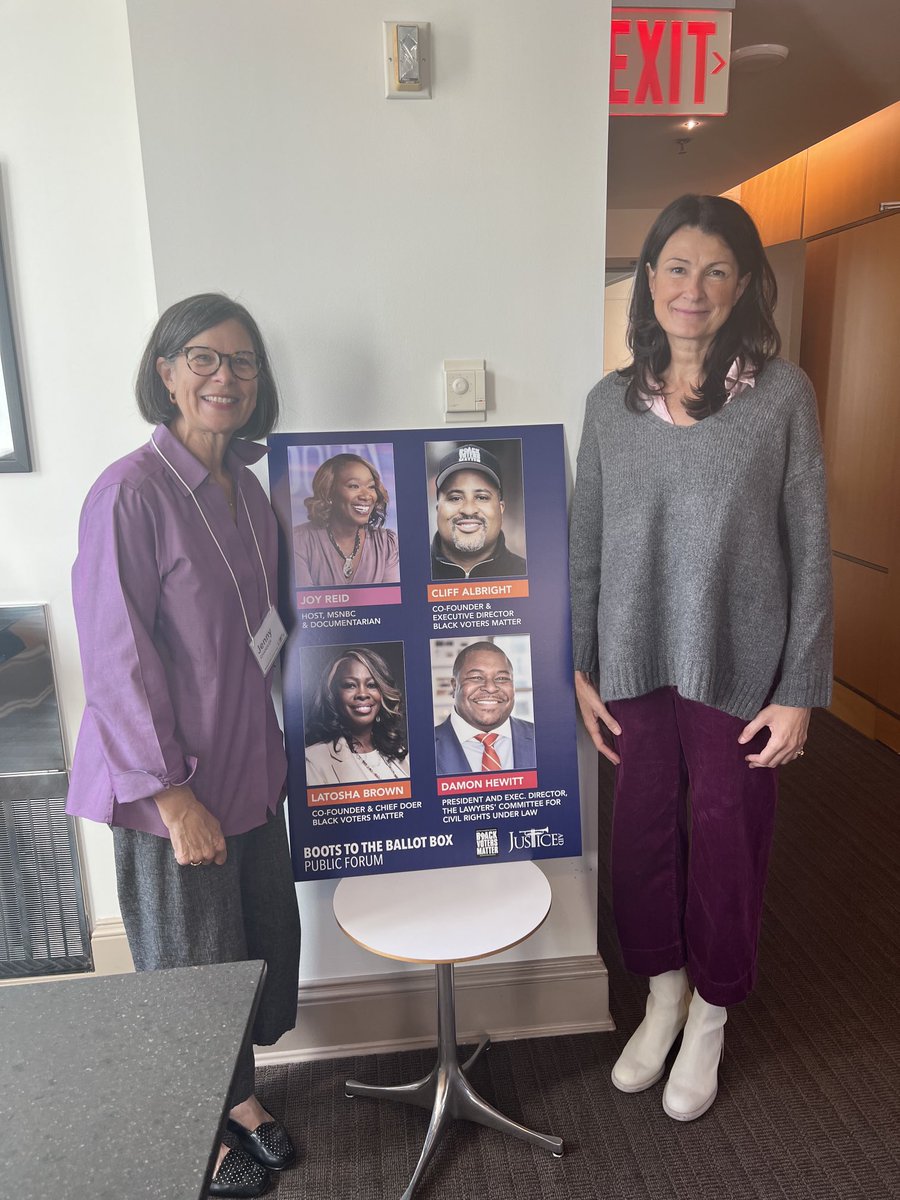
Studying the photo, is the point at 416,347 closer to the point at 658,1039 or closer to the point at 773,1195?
the point at 658,1039

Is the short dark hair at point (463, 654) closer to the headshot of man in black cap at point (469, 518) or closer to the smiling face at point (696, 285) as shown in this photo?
the headshot of man in black cap at point (469, 518)

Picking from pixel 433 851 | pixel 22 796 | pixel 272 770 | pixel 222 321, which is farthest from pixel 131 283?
pixel 433 851

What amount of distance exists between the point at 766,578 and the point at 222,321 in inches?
42.1

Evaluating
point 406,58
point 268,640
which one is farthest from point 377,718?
point 406,58

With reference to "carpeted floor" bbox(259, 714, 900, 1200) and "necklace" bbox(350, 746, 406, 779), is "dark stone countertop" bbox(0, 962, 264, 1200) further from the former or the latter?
"carpeted floor" bbox(259, 714, 900, 1200)

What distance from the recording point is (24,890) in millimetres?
1958

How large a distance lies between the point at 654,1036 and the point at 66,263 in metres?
2.08

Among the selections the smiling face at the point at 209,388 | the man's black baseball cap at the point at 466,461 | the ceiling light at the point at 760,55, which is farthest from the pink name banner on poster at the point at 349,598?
the ceiling light at the point at 760,55

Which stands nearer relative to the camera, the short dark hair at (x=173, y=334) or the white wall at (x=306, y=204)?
the short dark hair at (x=173, y=334)

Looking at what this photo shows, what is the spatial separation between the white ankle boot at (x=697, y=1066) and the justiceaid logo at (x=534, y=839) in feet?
1.44

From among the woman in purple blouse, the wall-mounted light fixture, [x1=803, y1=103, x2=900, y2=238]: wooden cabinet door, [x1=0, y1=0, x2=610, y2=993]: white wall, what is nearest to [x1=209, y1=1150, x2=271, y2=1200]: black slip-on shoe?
the woman in purple blouse

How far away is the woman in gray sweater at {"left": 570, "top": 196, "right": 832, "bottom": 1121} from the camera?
1.50 m

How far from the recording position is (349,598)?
1684mm

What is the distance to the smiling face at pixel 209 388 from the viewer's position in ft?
4.59
